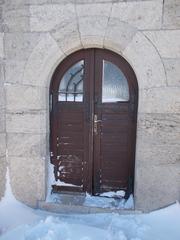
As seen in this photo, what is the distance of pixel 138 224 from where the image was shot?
3473mm

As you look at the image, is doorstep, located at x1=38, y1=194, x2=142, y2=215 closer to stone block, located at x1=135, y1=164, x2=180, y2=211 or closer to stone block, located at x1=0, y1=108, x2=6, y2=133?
stone block, located at x1=135, y1=164, x2=180, y2=211

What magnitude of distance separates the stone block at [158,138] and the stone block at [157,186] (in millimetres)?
84

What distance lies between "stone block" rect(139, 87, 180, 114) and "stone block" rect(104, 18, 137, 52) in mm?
611

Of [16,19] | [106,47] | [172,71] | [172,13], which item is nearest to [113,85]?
[106,47]

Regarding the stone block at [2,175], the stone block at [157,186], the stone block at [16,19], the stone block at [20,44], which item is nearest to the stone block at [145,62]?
the stone block at [157,186]

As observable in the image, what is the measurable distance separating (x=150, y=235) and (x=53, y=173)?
58.8 inches

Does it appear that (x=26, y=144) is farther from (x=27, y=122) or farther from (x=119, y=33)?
(x=119, y=33)

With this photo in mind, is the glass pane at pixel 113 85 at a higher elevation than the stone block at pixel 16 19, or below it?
below

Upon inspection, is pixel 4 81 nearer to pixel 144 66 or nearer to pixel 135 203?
pixel 144 66

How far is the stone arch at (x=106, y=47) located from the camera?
3.42 metres

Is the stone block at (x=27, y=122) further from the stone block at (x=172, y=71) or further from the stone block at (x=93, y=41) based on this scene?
the stone block at (x=172, y=71)

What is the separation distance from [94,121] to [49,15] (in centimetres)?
141

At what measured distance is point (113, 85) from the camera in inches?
150

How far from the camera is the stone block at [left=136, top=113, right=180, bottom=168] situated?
3.50m
